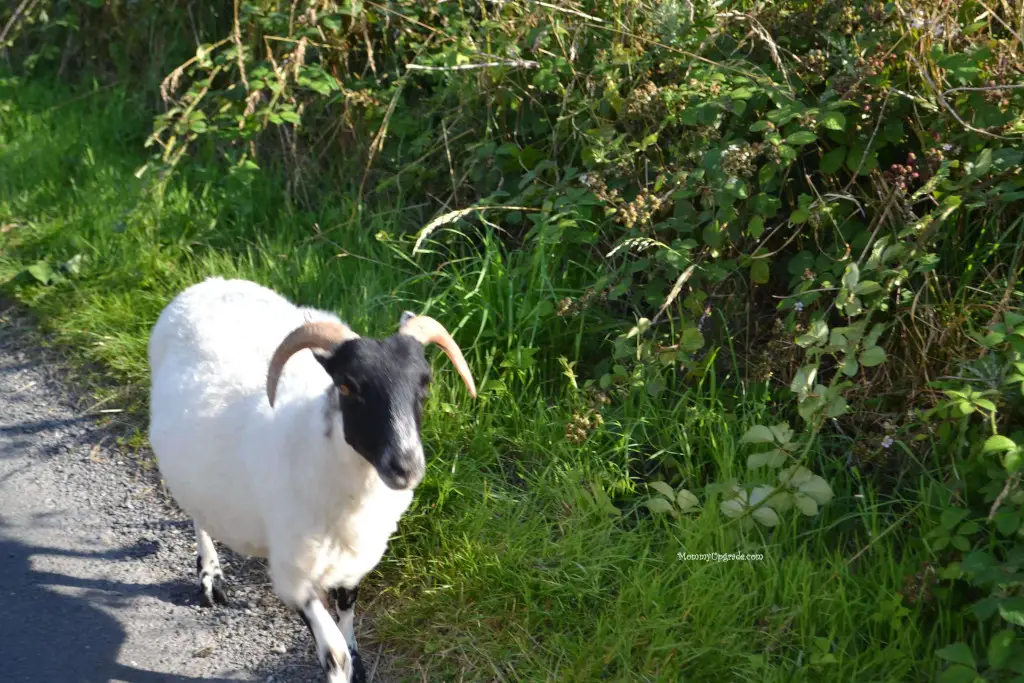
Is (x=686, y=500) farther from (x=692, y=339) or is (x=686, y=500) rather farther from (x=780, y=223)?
(x=780, y=223)

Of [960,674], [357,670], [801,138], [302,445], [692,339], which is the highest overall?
[801,138]

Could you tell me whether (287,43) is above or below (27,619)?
above

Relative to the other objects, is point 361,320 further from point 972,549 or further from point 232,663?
point 972,549

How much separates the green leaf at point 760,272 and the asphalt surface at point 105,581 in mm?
2044

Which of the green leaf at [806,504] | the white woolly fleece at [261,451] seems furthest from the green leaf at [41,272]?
the green leaf at [806,504]

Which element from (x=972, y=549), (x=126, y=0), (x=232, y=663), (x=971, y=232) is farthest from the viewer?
(x=126, y=0)

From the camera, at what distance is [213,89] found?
7.07 meters

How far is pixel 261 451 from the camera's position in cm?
339

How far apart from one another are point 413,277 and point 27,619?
223 centimetres

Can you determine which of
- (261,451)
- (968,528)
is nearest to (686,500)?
(968,528)

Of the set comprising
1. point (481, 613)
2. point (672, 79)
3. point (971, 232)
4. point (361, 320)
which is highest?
point (672, 79)

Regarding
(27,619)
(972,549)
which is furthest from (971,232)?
(27,619)

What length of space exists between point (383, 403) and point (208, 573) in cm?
131

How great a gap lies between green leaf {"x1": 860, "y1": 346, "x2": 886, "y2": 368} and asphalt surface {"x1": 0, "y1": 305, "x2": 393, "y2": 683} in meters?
1.97
